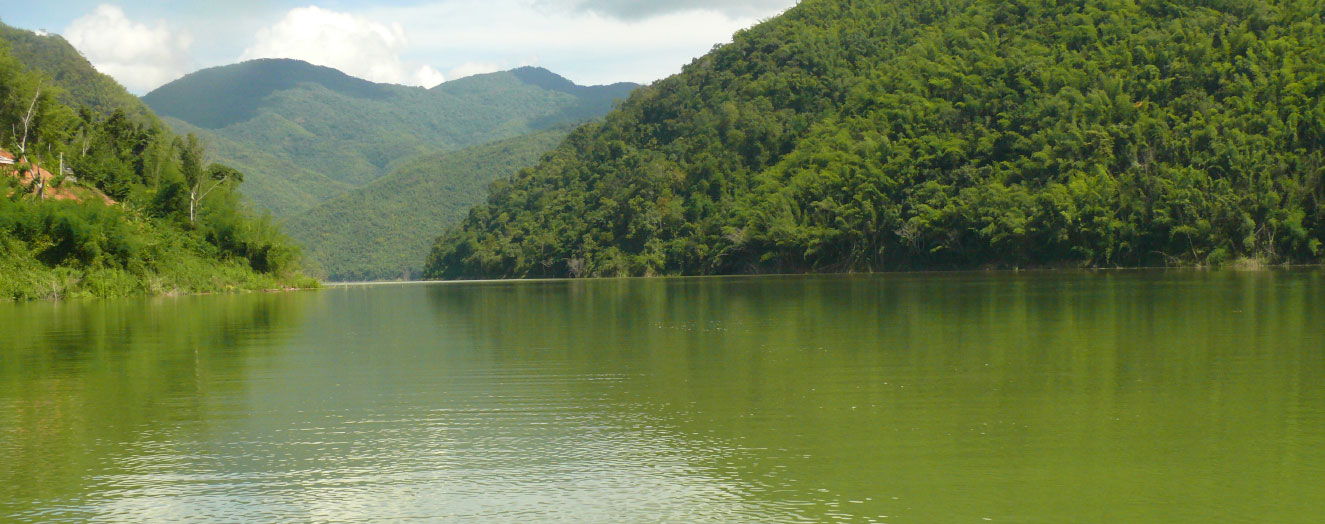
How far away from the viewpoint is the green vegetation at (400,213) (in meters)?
143

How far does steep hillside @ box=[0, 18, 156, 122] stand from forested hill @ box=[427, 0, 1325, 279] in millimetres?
37471

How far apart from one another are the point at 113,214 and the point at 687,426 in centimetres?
3951

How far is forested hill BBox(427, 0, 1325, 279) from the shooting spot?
64.1 m

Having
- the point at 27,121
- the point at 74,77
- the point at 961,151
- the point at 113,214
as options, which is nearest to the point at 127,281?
the point at 113,214

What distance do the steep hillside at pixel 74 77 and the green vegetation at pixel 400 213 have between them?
101ft

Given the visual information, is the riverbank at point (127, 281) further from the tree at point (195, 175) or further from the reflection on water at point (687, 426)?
the reflection on water at point (687, 426)

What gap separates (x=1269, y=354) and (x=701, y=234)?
72.7m

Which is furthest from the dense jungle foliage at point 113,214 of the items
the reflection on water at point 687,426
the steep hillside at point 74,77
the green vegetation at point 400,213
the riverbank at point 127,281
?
the green vegetation at point 400,213

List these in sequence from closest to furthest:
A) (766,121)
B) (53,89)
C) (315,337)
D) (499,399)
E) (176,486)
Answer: (176,486)
(499,399)
(315,337)
(53,89)
(766,121)

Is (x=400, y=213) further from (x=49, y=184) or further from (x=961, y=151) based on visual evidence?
(x=49, y=184)

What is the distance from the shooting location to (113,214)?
1683 inches

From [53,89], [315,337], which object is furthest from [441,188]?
[315,337]

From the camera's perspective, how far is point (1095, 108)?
70.9 m

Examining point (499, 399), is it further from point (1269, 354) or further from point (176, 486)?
point (1269, 354)
